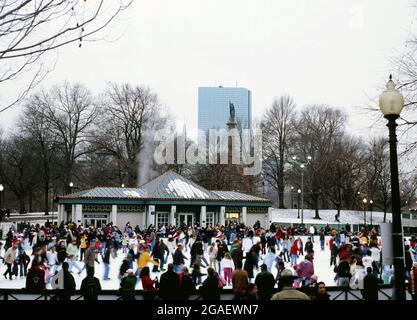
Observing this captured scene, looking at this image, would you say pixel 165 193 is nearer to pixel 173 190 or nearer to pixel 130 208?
pixel 173 190

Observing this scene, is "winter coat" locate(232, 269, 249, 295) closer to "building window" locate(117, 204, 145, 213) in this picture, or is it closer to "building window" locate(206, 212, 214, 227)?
"building window" locate(117, 204, 145, 213)

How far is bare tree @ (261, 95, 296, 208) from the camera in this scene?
61.7 m

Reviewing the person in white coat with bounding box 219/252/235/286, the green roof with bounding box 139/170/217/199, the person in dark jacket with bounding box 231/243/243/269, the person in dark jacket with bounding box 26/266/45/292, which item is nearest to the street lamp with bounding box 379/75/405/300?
the person in dark jacket with bounding box 26/266/45/292

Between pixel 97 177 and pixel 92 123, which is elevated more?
pixel 92 123

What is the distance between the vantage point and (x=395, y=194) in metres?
6.72

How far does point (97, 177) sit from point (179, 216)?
22586mm

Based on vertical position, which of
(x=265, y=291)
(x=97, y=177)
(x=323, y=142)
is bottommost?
(x=265, y=291)

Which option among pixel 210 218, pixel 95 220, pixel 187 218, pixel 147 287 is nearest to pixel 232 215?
pixel 210 218

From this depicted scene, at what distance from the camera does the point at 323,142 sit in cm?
6181

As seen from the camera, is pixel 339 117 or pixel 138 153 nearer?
pixel 138 153

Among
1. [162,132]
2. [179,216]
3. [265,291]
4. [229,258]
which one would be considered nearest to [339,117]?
[162,132]

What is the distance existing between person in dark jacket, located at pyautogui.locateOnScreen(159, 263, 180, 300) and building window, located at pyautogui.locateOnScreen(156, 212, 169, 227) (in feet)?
105

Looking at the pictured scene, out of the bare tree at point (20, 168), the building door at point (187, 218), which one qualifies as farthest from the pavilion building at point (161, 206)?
the bare tree at point (20, 168)
